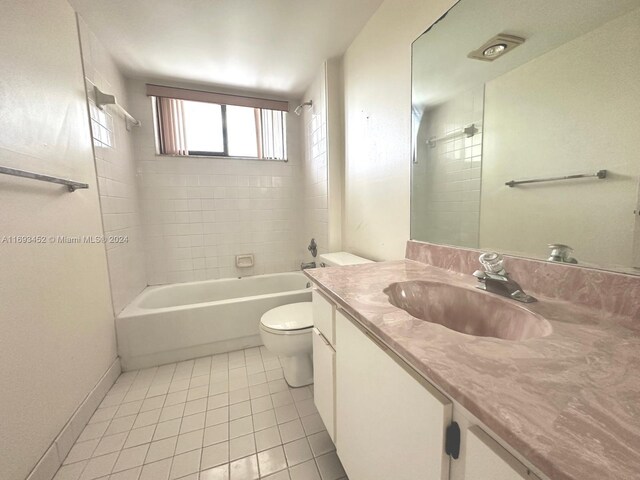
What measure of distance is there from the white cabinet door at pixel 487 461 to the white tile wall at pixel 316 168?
188 centimetres

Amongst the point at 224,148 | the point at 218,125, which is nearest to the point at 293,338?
the point at 224,148

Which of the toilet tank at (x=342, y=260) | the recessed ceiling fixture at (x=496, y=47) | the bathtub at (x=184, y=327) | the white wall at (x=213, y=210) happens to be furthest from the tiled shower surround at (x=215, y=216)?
the recessed ceiling fixture at (x=496, y=47)

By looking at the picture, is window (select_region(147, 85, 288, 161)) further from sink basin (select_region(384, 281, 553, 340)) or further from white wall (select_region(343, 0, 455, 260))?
sink basin (select_region(384, 281, 553, 340))

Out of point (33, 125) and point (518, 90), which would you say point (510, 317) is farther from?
point (33, 125)

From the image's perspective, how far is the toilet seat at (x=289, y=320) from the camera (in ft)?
4.87

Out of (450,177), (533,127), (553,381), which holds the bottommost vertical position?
(553,381)

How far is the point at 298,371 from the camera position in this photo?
159 centimetres

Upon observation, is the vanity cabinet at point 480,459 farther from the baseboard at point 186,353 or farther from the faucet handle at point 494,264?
the baseboard at point 186,353

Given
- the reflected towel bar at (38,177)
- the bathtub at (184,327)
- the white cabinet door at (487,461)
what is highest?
the reflected towel bar at (38,177)

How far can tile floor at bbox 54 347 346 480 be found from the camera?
1087mm

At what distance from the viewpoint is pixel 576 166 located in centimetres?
75

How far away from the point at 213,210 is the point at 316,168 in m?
1.16

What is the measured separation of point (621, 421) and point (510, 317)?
43cm

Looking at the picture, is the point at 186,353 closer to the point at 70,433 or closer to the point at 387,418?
the point at 70,433
